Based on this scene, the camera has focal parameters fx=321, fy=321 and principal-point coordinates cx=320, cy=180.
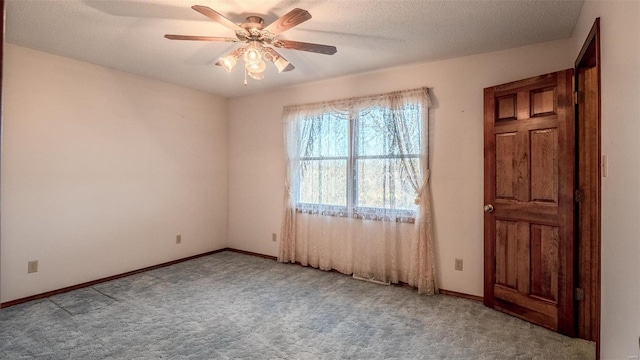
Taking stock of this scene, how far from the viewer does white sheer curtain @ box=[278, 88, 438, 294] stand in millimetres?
3426

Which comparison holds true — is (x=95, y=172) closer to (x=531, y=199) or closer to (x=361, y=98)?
(x=361, y=98)

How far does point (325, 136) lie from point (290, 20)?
2.10 m

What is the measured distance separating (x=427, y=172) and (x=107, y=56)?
353 centimetres

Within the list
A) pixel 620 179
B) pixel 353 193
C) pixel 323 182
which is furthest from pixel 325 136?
pixel 620 179

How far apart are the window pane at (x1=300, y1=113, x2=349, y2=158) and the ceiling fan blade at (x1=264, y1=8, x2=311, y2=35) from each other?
73.7 inches

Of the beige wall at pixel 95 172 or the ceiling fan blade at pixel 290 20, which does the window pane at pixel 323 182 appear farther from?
the ceiling fan blade at pixel 290 20

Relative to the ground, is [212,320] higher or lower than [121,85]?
lower

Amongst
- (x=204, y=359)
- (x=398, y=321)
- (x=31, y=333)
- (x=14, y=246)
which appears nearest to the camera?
(x=204, y=359)

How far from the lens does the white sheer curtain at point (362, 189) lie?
3.43 meters

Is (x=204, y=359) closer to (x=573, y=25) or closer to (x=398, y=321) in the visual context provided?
(x=398, y=321)

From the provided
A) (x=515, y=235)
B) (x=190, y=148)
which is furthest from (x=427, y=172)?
(x=190, y=148)

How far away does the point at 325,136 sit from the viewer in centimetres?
406

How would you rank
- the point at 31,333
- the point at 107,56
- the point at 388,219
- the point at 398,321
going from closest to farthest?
the point at 31,333, the point at 398,321, the point at 107,56, the point at 388,219

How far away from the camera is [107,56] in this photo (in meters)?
3.30
